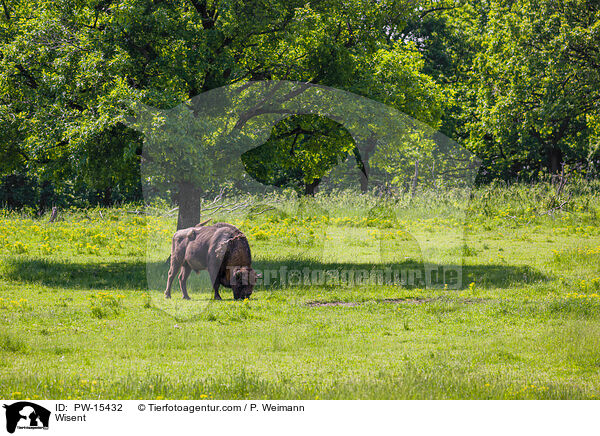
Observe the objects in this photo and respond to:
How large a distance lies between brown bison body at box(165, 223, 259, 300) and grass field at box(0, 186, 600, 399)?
0.48m

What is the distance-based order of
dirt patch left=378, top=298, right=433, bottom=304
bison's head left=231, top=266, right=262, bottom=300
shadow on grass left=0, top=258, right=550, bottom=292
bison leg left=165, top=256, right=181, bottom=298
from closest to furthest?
bison's head left=231, top=266, right=262, bottom=300
dirt patch left=378, top=298, right=433, bottom=304
bison leg left=165, top=256, right=181, bottom=298
shadow on grass left=0, top=258, right=550, bottom=292

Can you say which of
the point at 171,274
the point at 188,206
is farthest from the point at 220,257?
the point at 188,206

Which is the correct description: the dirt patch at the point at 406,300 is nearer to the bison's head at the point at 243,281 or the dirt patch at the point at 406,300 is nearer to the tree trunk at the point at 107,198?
the bison's head at the point at 243,281

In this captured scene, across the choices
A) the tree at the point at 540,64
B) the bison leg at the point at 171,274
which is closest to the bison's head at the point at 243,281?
the bison leg at the point at 171,274

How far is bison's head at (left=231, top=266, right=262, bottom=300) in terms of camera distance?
14.5 metres

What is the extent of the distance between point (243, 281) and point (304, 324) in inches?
102

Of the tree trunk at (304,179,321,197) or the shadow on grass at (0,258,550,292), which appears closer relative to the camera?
the shadow on grass at (0,258,550,292)

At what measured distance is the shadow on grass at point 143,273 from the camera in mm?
17109

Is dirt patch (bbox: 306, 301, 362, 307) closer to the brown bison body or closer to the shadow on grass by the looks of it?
the brown bison body
